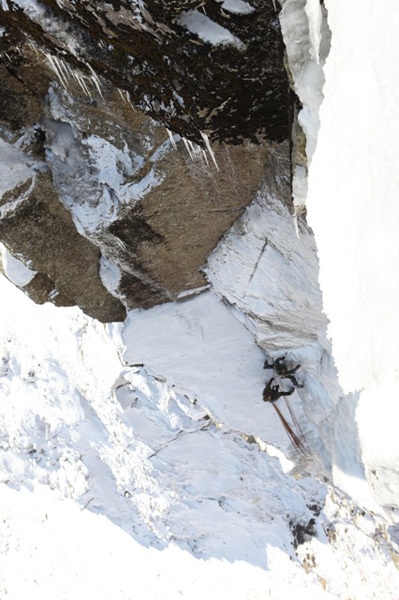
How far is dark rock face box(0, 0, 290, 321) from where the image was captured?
10.4 feet

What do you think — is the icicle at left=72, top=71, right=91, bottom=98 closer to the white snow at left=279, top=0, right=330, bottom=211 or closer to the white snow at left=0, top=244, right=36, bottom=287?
the white snow at left=279, top=0, right=330, bottom=211

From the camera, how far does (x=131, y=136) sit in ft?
15.9

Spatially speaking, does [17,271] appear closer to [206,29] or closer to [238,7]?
[206,29]

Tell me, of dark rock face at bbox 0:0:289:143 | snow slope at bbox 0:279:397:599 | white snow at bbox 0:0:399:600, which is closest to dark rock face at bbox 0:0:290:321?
dark rock face at bbox 0:0:289:143

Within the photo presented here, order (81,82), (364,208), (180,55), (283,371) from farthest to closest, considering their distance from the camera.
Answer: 1. (283,371)
2. (81,82)
3. (180,55)
4. (364,208)

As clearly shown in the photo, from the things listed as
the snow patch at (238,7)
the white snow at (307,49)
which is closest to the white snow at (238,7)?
the snow patch at (238,7)

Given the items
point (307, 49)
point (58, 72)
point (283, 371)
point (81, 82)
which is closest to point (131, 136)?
point (81, 82)

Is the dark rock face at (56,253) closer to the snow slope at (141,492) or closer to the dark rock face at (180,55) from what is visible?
the snow slope at (141,492)

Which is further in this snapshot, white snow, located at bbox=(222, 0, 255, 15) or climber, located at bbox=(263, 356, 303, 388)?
climber, located at bbox=(263, 356, 303, 388)

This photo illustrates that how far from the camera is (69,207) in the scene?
5641mm

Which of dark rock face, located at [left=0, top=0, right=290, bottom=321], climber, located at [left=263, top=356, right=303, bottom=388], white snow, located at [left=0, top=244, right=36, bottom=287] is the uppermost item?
dark rock face, located at [left=0, top=0, right=290, bottom=321]

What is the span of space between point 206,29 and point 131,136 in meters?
1.94

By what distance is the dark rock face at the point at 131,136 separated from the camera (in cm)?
317

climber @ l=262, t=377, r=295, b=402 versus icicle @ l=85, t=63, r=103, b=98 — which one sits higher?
icicle @ l=85, t=63, r=103, b=98
